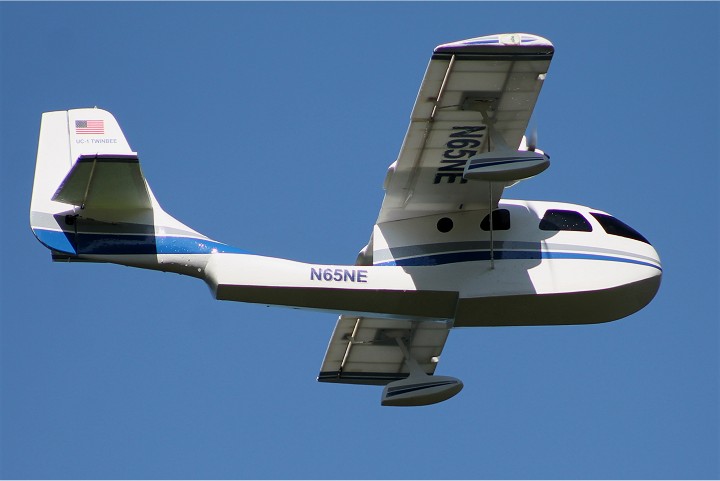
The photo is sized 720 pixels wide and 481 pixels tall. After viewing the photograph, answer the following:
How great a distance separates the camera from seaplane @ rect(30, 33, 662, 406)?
73.4 feet

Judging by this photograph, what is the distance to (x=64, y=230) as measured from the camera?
22922mm

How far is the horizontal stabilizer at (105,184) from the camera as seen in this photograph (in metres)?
21.8

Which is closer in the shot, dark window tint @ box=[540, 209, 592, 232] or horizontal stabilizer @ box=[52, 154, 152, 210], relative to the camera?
horizontal stabilizer @ box=[52, 154, 152, 210]

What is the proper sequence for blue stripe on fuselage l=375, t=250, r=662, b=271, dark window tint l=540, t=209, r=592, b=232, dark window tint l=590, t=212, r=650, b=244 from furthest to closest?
dark window tint l=590, t=212, r=650, b=244, dark window tint l=540, t=209, r=592, b=232, blue stripe on fuselage l=375, t=250, r=662, b=271

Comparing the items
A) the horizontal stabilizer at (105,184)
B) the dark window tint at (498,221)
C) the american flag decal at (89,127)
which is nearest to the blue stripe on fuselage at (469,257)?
the dark window tint at (498,221)

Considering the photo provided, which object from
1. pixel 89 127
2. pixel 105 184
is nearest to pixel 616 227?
pixel 105 184

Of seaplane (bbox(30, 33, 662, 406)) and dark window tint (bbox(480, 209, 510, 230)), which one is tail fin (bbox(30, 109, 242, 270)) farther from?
dark window tint (bbox(480, 209, 510, 230))

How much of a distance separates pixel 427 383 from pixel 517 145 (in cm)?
527

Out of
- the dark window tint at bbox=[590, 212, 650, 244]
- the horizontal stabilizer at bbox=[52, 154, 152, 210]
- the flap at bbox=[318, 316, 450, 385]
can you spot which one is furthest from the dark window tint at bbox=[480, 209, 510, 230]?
the horizontal stabilizer at bbox=[52, 154, 152, 210]

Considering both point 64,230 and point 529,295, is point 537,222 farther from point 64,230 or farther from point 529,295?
point 64,230

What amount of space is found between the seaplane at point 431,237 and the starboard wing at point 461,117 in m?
0.03

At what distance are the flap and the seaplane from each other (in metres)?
2.58

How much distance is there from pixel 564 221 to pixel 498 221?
3.89ft

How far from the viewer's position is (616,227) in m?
24.4
